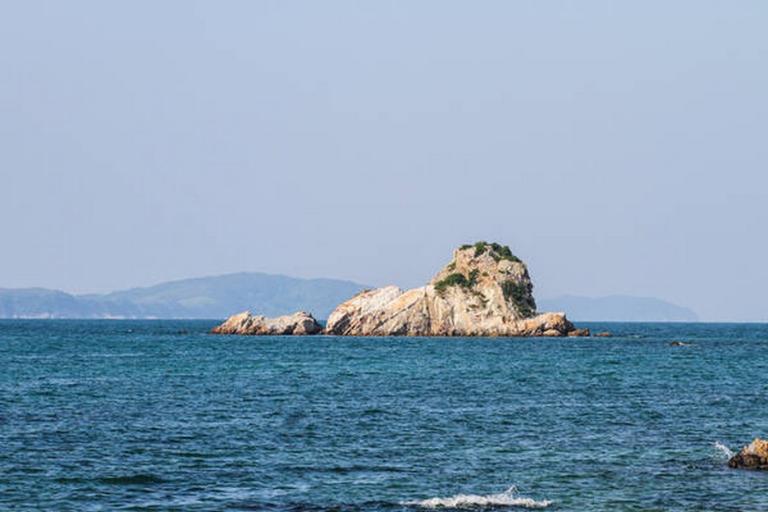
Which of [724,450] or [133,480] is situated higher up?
[724,450]

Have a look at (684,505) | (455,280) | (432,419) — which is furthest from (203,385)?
(455,280)

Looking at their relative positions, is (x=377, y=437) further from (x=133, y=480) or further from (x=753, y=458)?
(x=753, y=458)

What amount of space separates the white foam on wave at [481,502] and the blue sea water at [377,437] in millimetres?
98

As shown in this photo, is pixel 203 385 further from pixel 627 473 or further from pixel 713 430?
pixel 627 473

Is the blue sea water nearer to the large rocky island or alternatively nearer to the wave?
the wave

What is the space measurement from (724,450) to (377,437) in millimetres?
15822

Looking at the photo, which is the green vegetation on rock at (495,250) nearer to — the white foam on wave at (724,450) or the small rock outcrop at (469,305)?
the small rock outcrop at (469,305)

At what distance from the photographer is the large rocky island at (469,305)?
616ft

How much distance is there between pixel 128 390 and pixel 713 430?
40552mm

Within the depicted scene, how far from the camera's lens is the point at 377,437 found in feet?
183

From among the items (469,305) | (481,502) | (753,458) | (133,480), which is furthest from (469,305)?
(481,502)

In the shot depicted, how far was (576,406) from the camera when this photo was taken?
7106 cm

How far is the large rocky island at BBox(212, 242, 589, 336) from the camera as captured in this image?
616 ft

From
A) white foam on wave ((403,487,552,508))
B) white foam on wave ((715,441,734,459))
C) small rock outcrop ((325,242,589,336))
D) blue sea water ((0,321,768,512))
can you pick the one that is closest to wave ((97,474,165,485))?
blue sea water ((0,321,768,512))
